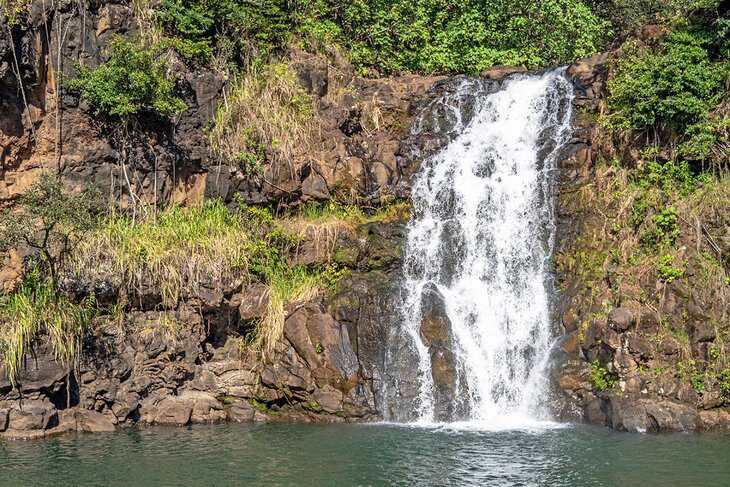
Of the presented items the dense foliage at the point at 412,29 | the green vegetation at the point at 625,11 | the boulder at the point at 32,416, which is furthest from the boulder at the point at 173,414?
the green vegetation at the point at 625,11

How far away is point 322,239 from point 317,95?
4.49 meters

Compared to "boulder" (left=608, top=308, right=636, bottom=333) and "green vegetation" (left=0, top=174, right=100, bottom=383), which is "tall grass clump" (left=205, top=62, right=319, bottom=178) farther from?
"boulder" (left=608, top=308, right=636, bottom=333)

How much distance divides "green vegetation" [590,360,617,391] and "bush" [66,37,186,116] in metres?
11.4

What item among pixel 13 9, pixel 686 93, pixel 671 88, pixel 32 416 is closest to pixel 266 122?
pixel 13 9

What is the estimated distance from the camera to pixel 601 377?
618 inches

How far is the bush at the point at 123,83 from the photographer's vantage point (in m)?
19.3

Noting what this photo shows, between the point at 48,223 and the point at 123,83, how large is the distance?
15.6 ft

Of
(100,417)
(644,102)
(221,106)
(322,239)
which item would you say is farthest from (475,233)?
(100,417)

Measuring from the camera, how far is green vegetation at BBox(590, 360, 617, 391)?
15.5 meters

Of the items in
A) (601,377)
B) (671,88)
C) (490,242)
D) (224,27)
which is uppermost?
(224,27)

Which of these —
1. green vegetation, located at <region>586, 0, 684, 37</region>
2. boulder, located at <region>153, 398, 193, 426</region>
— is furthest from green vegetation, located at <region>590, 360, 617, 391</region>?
green vegetation, located at <region>586, 0, 684, 37</region>

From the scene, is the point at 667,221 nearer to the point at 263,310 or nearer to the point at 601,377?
the point at 601,377

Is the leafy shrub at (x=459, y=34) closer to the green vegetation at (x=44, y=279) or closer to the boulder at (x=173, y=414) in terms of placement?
the green vegetation at (x=44, y=279)

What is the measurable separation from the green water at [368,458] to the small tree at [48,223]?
3895mm
